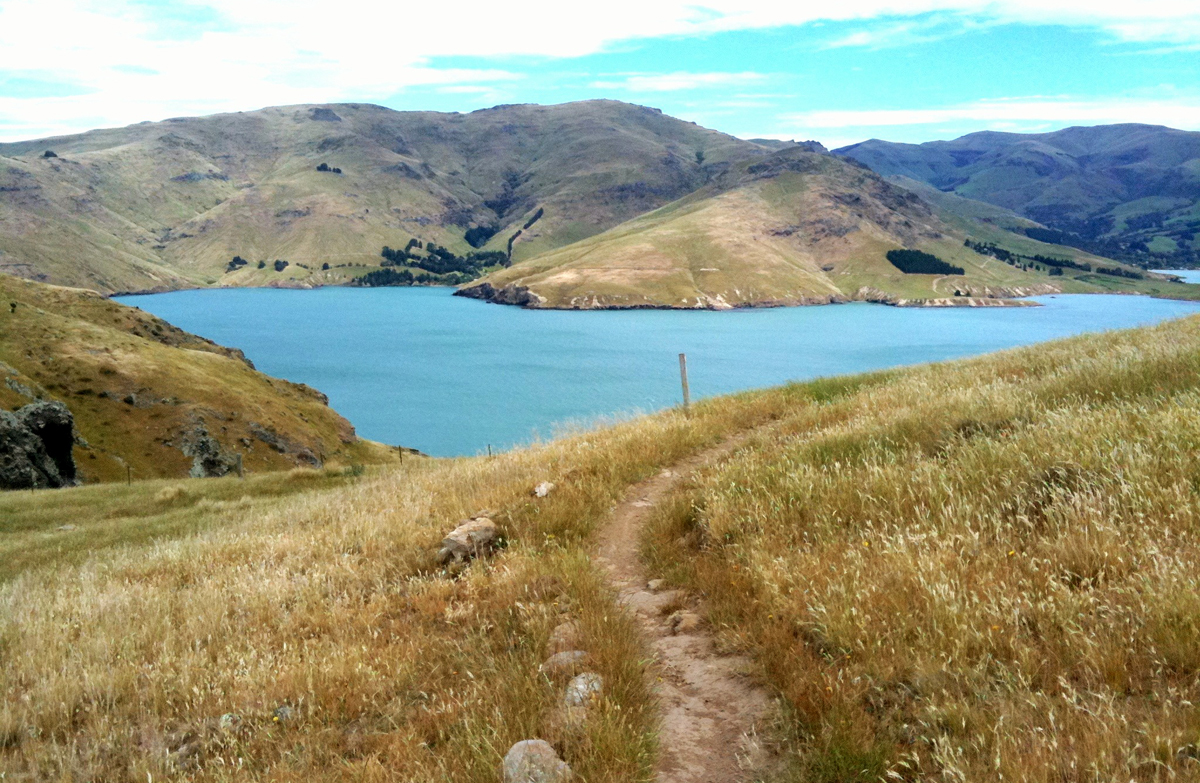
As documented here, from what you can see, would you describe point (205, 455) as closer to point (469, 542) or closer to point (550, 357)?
point (469, 542)

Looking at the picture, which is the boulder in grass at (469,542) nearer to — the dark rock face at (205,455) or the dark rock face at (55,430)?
the dark rock face at (55,430)

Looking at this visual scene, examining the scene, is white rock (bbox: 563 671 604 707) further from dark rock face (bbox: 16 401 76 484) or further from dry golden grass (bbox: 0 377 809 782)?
dark rock face (bbox: 16 401 76 484)

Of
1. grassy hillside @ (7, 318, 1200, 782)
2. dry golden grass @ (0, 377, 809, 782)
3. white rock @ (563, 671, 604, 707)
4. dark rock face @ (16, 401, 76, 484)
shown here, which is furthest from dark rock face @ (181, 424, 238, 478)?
white rock @ (563, 671, 604, 707)

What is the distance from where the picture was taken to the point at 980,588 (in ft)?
16.1

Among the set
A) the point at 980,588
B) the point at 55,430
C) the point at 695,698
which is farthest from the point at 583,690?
the point at 55,430

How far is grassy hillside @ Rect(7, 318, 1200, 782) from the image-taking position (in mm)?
3867

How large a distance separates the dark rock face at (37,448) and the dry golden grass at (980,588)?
1579 inches

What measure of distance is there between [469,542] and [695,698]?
4751 mm

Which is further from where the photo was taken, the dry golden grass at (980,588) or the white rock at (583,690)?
the white rock at (583,690)

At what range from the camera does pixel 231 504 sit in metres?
22.6

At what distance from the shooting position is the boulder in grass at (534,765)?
3957 millimetres

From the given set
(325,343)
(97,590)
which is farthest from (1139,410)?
(325,343)

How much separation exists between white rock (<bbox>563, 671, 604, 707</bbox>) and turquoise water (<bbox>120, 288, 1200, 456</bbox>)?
6809 centimetres

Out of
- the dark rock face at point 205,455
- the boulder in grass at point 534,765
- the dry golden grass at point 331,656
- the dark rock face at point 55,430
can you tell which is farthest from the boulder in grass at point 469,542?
the dark rock face at point 205,455
